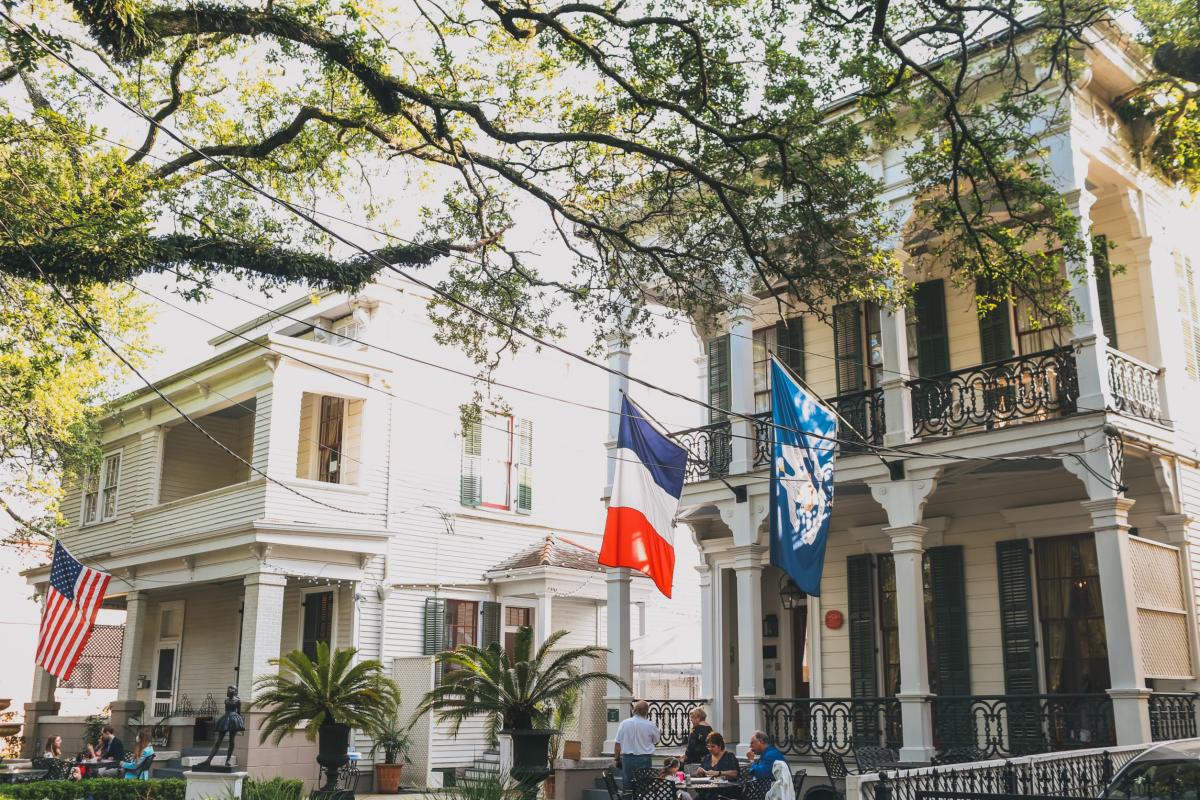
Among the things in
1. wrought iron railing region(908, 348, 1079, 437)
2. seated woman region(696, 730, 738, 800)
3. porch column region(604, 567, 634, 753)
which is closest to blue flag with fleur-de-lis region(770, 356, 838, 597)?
wrought iron railing region(908, 348, 1079, 437)

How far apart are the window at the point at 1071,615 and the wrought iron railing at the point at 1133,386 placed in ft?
6.68

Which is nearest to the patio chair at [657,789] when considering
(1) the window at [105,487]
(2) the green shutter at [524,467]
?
(2) the green shutter at [524,467]

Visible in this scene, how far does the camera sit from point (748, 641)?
16469 millimetres

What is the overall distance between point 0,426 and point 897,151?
18.4 meters

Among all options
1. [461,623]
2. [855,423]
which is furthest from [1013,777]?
[461,623]

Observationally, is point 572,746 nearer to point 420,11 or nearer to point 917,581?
point 917,581

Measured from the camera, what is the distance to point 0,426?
23.1 metres

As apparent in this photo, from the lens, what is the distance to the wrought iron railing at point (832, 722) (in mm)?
15391

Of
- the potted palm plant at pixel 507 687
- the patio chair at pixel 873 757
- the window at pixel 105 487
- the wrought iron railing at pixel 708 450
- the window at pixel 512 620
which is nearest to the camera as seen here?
the patio chair at pixel 873 757

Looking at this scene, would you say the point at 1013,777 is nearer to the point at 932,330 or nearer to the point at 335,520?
the point at 932,330

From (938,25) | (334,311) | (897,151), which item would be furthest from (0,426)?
(938,25)

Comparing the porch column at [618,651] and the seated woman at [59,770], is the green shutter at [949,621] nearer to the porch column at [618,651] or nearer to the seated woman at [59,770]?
the porch column at [618,651]

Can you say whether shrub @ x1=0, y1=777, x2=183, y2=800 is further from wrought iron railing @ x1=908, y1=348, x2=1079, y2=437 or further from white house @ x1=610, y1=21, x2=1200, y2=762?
wrought iron railing @ x1=908, y1=348, x2=1079, y2=437

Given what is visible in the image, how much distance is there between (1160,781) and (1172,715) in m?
5.21
